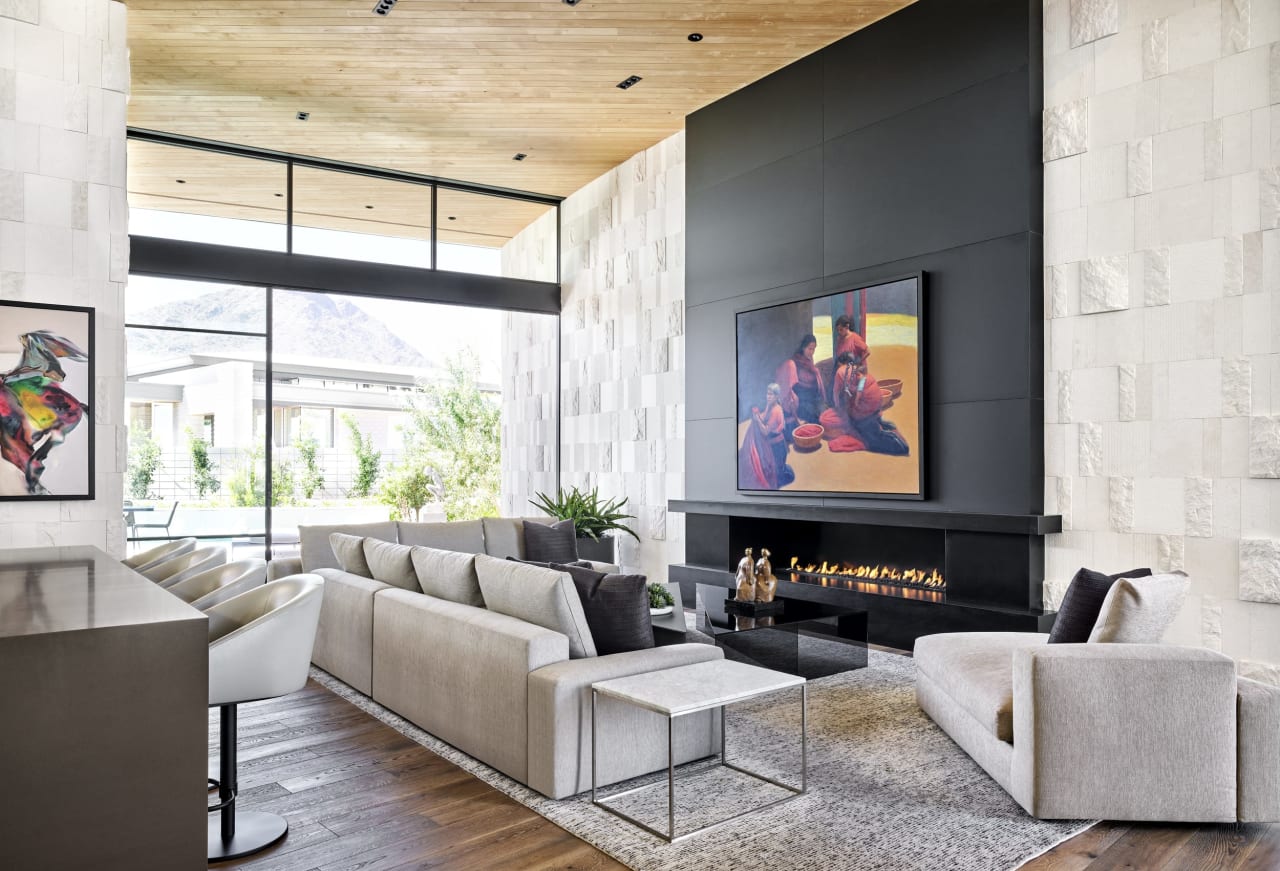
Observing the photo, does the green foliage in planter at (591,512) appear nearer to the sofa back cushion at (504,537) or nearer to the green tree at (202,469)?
the sofa back cushion at (504,537)

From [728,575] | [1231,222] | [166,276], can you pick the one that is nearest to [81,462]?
[166,276]

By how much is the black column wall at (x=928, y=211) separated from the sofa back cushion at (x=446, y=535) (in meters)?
1.92

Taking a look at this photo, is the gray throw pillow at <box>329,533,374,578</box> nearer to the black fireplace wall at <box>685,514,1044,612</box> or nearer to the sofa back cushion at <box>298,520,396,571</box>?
the sofa back cushion at <box>298,520,396,571</box>

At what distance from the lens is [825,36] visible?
240 inches

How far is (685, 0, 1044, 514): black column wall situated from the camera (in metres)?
4.99

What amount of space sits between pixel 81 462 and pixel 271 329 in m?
2.78

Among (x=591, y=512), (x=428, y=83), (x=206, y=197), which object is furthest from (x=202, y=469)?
(x=428, y=83)

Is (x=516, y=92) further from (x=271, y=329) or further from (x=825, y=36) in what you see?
(x=271, y=329)

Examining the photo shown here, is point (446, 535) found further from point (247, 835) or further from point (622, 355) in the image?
point (247, 835)

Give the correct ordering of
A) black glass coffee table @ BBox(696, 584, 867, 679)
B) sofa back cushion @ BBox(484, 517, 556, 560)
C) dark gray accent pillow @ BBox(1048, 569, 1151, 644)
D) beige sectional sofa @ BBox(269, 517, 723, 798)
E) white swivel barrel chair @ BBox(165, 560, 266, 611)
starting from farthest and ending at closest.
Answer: sofa back cushion @ BBox(484, 517, 556, 560)
black glass coffee table @ BBox(696, 584, 867, 679)
dark gray accent pillow @ BBox(1048, 569, 1151, 644)
white swivel barrel chair @ BBox(165, 560, 266, 611)
beige sectional sofa @ BBox(269, 517, 723, 798)

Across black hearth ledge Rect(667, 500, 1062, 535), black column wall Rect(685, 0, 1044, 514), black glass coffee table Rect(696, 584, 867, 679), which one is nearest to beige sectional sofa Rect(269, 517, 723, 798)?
black glass coffee table Rect(696, 584, 867, 679)

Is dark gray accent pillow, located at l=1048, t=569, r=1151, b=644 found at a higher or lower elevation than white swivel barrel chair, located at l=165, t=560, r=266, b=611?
lower

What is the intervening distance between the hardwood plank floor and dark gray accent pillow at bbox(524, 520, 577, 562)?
331 cm

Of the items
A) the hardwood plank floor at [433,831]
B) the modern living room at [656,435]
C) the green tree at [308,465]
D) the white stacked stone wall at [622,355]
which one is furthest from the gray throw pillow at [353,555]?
the green tree at [308,465]
